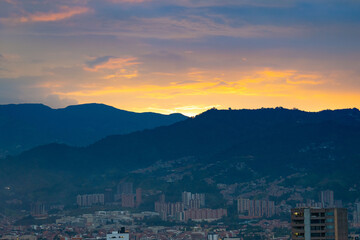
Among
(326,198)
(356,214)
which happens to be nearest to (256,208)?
(326,198)

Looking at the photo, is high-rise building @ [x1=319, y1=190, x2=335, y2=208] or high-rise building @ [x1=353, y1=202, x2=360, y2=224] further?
high-rise building @ [x1=319, y1=190, x2=335, y2=208]

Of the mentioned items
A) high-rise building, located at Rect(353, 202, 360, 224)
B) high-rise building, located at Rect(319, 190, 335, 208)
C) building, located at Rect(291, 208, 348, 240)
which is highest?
high-rise building, located at Rect(319, 190, 335, 208)

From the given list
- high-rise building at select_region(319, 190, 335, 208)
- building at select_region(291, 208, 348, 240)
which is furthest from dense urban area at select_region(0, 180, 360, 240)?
building at select_region(291, 208, 348, 240)

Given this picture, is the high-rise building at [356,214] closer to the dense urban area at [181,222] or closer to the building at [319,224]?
the dense urban area at [181,222]

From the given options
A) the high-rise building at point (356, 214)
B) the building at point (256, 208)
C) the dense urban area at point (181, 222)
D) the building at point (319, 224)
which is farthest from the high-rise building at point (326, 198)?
the building at point (319, 224)

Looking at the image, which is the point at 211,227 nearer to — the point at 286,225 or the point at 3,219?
the point at 286,225

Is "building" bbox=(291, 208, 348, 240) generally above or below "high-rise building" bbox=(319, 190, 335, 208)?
below

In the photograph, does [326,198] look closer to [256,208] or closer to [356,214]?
[256,208]

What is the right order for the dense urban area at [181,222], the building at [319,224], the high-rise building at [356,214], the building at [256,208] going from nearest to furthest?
the building at [319,224], the dense urban area at [181,222], the high-rise building at [356,214], the building at [256,208]

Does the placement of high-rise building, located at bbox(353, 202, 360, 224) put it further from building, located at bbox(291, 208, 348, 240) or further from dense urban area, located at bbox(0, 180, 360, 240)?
building, located at bbox(291, 208, 348, 240)
